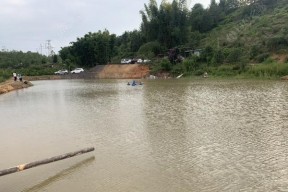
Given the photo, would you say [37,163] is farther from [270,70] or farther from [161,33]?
[161,33]

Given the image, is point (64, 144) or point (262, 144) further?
point (64, 144)

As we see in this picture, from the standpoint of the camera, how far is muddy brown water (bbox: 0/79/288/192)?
23.9 ft

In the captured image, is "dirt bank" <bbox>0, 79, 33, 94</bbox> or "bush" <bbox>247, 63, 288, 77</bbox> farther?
"bush" <bbox>247, 63, 288, 77</bbox>

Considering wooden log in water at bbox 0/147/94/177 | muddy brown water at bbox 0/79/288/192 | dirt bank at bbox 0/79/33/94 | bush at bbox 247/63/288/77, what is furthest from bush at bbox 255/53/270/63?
wooden log in water at bbox 0/147/94/177

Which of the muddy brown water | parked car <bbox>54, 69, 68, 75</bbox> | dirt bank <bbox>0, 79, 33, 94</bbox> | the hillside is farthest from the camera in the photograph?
parked car <bbox>54, 69, 68, 75</bbox>

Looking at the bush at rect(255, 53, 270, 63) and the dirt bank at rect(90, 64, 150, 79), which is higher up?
the bush at rect(255, 53, 270, 63)

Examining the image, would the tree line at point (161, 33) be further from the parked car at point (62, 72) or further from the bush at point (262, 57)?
the bush at point (262, 57)

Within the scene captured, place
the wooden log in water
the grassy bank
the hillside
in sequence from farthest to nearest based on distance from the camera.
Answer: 1. the hillside
2. the grassy bank
3. the wooden log in water

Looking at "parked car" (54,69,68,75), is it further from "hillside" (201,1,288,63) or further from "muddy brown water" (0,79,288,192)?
"muddy brown water" (0,79,288,192)

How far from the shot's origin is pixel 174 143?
10.3m

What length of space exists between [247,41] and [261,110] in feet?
107

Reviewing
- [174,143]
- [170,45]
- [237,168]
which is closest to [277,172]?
[237,168]

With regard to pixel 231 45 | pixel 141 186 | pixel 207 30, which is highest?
pixel 207 30

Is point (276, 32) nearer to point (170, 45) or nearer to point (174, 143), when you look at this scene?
point (170, 45)
